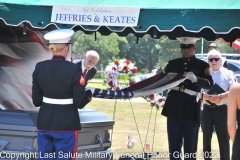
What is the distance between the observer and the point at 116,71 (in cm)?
675

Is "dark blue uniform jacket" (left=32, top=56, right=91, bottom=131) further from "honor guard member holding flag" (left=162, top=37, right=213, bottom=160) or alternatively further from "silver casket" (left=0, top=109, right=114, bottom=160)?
"honor guard member holding flag" (left=162, top=37, right=213, bottom=160)

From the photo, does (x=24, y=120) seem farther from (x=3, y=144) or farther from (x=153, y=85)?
(x=153, y=85)

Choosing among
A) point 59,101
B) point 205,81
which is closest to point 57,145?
point 59,101

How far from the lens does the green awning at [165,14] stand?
5125 millimetres

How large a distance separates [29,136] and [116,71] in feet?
5.34

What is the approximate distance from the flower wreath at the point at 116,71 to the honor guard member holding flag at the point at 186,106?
Result: 0.67 metres

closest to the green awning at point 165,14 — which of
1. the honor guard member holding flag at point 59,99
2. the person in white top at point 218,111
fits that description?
the honor guard member holding flag at point 59,99

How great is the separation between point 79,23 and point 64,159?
135 cm

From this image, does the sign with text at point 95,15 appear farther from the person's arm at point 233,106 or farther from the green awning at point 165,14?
the person's arm at point 233,106

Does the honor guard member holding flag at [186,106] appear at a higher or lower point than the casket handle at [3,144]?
higher

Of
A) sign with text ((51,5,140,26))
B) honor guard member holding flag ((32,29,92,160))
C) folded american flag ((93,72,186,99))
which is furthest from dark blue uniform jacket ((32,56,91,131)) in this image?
folded american flag ((93,72,186,99))

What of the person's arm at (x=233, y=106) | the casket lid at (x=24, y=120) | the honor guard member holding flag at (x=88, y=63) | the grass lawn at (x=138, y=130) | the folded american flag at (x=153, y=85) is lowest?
the grass lawn at (x=138, y=130)

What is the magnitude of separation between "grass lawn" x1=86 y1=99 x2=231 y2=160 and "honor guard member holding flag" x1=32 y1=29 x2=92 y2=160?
2518 millimetres

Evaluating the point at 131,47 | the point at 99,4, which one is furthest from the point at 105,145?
the point at 131,47
